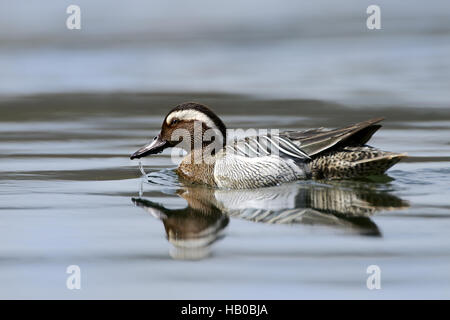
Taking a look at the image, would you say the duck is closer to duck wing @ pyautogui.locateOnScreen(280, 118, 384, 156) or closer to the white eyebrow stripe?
duck wing @ pyautogui.locateOnScreen(280, 118, 384, 156)

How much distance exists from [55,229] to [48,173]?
7.48ft

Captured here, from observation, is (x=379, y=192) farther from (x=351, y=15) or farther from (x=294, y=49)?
(x=351, y=15)

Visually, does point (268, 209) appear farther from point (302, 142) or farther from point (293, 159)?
point (302, 142)

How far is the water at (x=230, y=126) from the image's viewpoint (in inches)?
227

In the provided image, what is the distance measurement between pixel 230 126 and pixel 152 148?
8.18 feet

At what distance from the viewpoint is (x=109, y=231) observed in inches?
267

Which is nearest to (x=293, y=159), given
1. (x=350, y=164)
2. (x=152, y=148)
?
(x=350, y=164)

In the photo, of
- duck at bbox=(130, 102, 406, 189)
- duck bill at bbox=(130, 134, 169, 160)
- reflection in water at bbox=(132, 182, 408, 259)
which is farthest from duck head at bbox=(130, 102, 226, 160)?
reflection in water at bbox=(132, 182, 408, 259)

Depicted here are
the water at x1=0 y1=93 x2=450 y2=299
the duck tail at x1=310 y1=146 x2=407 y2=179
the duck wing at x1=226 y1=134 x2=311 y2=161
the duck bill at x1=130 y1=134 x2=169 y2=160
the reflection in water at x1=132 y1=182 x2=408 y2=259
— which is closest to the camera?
the water at x1=0 y1=93 x2=450 y2=299

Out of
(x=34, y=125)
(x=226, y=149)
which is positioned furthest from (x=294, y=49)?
(x=226, y=149)

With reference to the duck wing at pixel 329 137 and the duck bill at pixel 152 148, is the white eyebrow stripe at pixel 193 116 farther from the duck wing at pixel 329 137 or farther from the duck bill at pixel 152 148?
the duck wing at pixel 329 137

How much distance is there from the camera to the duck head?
9.12 metres

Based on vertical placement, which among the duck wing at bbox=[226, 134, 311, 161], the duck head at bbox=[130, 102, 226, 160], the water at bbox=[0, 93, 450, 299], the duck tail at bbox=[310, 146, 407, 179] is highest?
the duck head at bbox=[130, 102, 226, 160]

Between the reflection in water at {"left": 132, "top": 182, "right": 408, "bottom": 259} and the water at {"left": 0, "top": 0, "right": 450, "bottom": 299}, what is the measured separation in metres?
0.02
